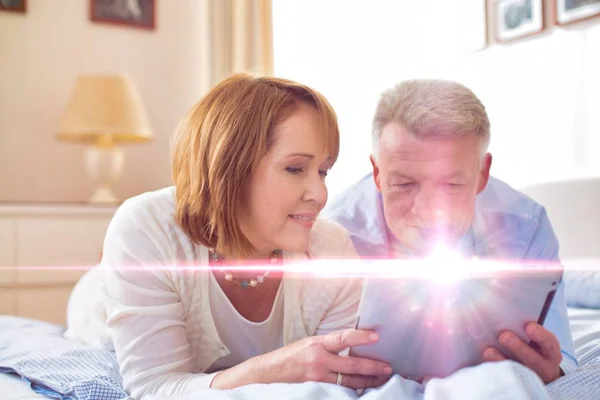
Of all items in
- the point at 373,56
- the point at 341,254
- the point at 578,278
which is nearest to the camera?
A: the point at 341,254

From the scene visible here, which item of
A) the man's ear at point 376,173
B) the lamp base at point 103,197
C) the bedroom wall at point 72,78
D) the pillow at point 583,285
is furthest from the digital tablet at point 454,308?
the bedroom wall at point 72,78

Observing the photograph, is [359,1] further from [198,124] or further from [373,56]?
[198,124]

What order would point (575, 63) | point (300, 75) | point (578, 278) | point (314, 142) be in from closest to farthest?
point (314, 142), point (578, 278), point (575, 63), point (300, 75)

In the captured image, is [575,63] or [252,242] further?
[575,63]

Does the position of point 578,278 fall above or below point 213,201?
below

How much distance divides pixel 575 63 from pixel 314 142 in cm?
148

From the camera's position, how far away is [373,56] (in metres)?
2.93

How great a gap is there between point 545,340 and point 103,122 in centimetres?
269

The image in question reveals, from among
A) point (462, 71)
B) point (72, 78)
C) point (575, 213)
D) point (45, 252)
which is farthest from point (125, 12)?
point (575, 213)

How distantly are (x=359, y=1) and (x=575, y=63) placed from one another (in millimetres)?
1051

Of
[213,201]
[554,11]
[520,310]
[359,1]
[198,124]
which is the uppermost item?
[359,1]

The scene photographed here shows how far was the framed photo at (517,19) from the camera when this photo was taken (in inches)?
94.2

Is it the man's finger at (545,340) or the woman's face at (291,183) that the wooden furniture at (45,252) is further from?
the man's finger at (545,340)

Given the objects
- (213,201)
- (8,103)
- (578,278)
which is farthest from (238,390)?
(8,103)
